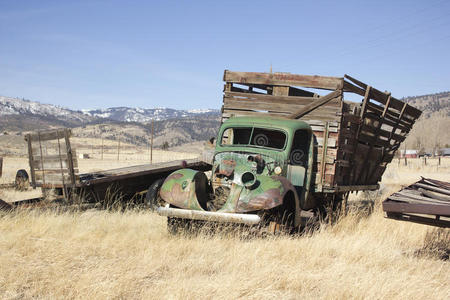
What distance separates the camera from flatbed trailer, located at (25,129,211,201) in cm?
782

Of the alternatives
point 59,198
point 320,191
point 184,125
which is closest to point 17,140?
point 59,198

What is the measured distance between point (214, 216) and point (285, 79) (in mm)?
3950

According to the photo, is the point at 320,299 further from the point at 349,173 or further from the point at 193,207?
the point at 349,173

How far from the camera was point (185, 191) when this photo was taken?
625 cm

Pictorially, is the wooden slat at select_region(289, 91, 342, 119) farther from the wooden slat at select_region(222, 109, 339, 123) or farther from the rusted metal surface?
the rusted metal surface

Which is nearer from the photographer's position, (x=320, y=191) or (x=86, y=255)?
(x=86, y=255)

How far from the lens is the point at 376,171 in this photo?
10.0 metres

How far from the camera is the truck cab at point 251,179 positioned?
5883mm

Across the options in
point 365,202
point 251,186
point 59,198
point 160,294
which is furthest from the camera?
point 365,202

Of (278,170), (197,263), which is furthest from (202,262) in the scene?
(278,170)

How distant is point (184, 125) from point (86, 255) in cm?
18522

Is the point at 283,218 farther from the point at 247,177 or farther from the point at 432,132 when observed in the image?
the point at 432,132

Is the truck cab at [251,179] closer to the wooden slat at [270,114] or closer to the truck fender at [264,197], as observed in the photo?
the truck fender at [264,197]

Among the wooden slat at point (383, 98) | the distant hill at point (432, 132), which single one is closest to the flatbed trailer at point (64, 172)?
the wooden slat at point (383, 98)
